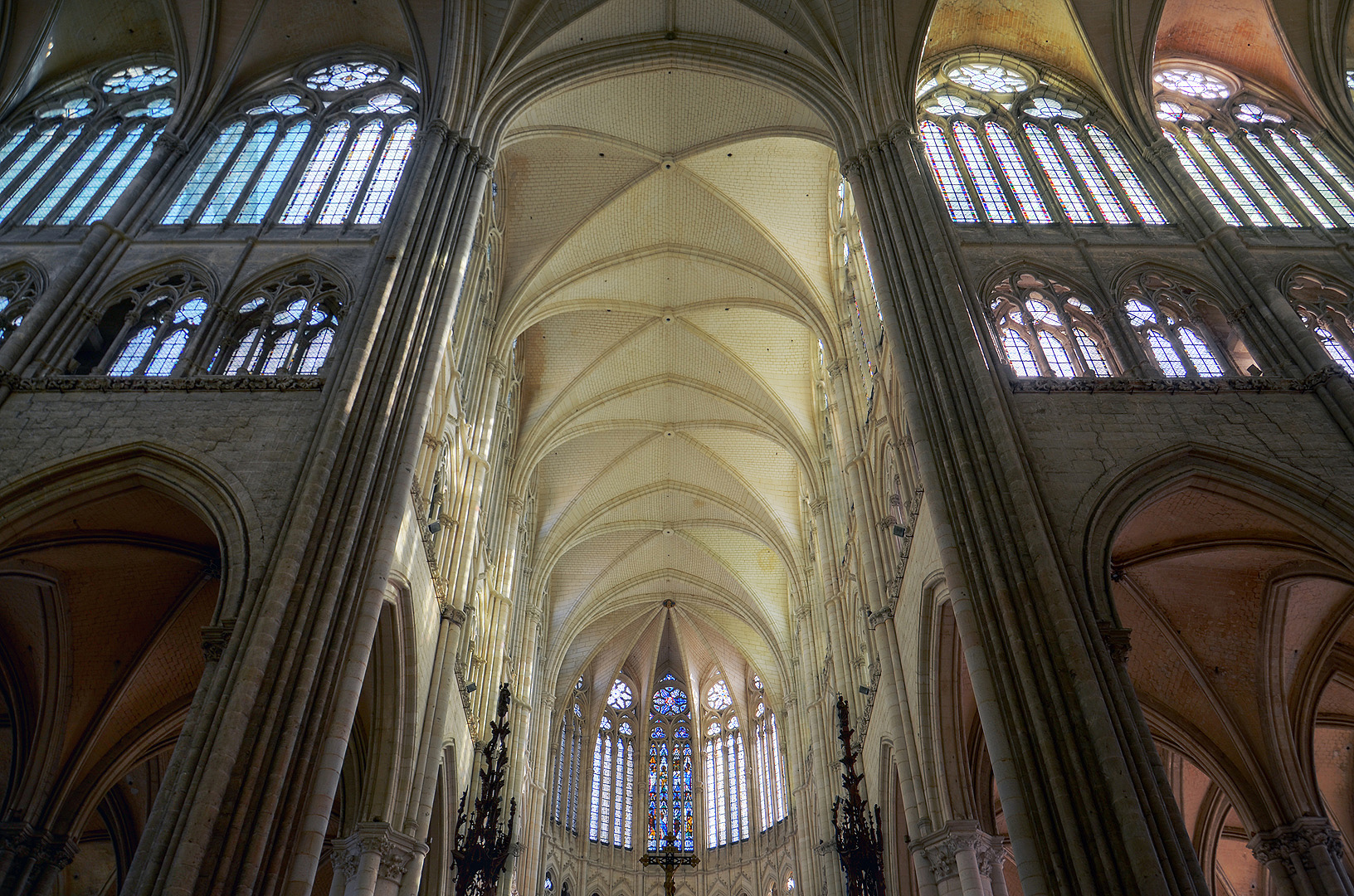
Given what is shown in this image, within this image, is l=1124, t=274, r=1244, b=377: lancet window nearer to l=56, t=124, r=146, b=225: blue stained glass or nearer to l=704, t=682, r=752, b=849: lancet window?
l=56, t=124, r=146, b=225: blue stained glass

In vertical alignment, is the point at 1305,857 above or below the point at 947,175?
below

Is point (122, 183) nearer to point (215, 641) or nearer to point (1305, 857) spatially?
point (215, 641)

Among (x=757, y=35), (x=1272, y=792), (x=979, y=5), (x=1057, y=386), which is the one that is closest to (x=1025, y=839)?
(x=1057, y=386)

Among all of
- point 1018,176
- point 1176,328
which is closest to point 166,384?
point 1176,328

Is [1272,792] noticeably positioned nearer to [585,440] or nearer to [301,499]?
[301,499]

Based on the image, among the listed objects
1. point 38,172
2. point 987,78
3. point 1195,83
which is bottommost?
point 38,172

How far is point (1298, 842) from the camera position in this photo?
13.8 metres

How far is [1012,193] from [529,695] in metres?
18.6

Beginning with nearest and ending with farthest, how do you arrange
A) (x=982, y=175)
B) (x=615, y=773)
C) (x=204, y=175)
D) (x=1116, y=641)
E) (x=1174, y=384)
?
(x=1116, y=641) < (x=1174, y=384) < (x=204, y=175) < (x=982, y=175) < (x=615, y=773)

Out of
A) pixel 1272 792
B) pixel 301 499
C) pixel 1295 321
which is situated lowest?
pixel 1272 792

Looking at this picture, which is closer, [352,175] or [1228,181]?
[1228,181]

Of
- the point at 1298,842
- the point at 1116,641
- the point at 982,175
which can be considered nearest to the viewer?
the point at 1116,641

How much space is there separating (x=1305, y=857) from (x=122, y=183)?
71.1 ft

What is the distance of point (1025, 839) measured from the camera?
8.99m
